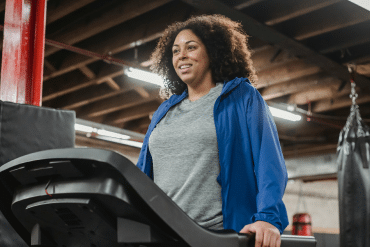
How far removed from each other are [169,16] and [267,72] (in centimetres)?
202

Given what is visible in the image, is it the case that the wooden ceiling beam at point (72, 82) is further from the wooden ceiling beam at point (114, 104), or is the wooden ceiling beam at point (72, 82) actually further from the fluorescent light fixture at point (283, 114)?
the fluorescent light fixture at point (283, 114)

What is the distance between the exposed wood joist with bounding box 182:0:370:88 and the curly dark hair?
238 centimetres

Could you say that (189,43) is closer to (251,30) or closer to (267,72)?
(251,30)

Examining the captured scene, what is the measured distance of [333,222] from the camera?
11.3m

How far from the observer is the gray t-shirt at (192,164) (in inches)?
44.3

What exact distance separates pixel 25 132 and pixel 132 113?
6339mm

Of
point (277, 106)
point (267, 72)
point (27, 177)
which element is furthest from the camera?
point (277, 106)

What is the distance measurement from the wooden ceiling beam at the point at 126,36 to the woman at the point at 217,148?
129 inches

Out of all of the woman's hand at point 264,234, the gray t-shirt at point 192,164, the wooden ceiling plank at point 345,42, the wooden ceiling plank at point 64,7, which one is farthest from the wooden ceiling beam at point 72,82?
the woman's hand at point 264,234

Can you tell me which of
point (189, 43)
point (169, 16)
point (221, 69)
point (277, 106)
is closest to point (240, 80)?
point (221, 69)

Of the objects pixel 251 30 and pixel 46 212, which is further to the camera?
pixel 251 30

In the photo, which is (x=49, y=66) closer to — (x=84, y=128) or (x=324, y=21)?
(x=84, y=128)

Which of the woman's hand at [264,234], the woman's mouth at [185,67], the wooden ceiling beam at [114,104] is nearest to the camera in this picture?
the woman's hand at [264,234]

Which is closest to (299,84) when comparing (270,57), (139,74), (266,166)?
(270,57)
